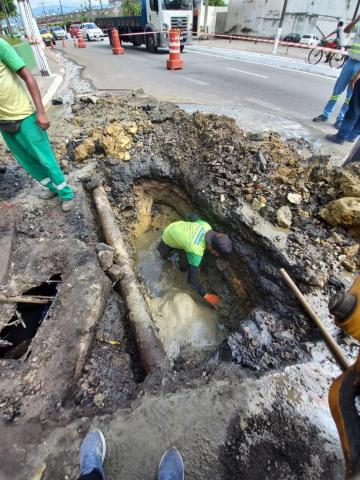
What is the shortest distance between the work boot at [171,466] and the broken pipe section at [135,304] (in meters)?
0.58

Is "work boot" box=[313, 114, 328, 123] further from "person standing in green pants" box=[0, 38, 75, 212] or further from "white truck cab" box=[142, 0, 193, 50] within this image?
"white truck cab" box=[142, 0, 193, 50]

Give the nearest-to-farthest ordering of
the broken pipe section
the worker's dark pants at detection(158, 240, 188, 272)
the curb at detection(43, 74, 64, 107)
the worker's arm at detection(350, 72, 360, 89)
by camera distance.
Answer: the broken pipe section, the worker's dark pants at detection(158, 240, 188, 272), the worker's arm at detection(350, 72, 360, 89), the curb at detection(43, 74, 64, 107)

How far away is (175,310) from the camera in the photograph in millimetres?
3408

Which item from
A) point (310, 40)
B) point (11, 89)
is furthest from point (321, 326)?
point (310, 40)

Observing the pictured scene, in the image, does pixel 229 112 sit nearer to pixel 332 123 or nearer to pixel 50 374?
pixel 332 123

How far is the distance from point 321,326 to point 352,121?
4.09m

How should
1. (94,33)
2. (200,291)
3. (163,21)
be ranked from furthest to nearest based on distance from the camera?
1. (94,33)
2. (163,21)
3. (200,291)

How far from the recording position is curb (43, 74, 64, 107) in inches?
266

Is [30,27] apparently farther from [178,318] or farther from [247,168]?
[178,318]

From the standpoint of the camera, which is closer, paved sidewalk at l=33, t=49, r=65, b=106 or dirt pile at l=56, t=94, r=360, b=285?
dirt pile at l=56, t=94, r=360, b=285

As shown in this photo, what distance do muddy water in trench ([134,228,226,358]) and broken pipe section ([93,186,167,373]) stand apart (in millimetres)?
730

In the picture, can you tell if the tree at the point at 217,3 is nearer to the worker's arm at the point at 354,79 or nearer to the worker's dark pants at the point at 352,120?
the worker's arm at the point at 354,79

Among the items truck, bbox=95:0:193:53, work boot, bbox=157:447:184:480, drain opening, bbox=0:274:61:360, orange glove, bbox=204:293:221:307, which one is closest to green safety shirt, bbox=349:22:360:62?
orange glove, bbox=204:293:221:307

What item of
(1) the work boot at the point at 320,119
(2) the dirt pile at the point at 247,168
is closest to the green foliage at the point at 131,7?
(2) the dirt pile at the point at 247,168
